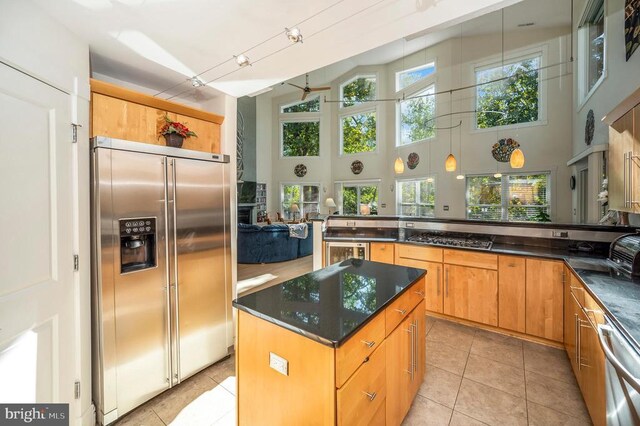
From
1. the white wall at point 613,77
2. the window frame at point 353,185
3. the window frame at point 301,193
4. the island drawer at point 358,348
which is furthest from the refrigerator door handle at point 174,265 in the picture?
the window frame at point 301,193

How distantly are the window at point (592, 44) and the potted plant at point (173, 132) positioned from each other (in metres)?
5.55

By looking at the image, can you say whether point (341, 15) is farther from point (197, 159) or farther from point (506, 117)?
point (506, 117)

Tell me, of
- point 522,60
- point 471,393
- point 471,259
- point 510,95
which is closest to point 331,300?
point 471,393

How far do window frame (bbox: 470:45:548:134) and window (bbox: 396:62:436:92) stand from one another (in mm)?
1209

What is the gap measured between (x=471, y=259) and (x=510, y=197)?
4583 millimetres

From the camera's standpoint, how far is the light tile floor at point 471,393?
181 cm

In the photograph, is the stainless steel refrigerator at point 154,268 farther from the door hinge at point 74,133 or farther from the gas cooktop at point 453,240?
the gas cooktop at point 453,240

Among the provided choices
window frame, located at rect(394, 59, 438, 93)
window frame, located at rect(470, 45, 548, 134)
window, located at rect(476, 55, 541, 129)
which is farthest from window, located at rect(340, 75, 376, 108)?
window, located at rect(476, 55, 541, 129)

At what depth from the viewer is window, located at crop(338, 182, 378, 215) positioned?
9125 mm

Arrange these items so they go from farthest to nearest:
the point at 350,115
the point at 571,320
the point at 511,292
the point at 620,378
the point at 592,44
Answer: the point at 350,115 < the point at 592,44 < the point at 511,292 < the point at 571,320 < the point at 620,378

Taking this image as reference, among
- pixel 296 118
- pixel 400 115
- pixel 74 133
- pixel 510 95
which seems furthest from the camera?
pixel 296 118

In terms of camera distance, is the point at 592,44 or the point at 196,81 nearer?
the point at 196,81

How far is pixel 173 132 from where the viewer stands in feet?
7.16

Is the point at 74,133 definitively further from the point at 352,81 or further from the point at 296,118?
the point at 296,118
